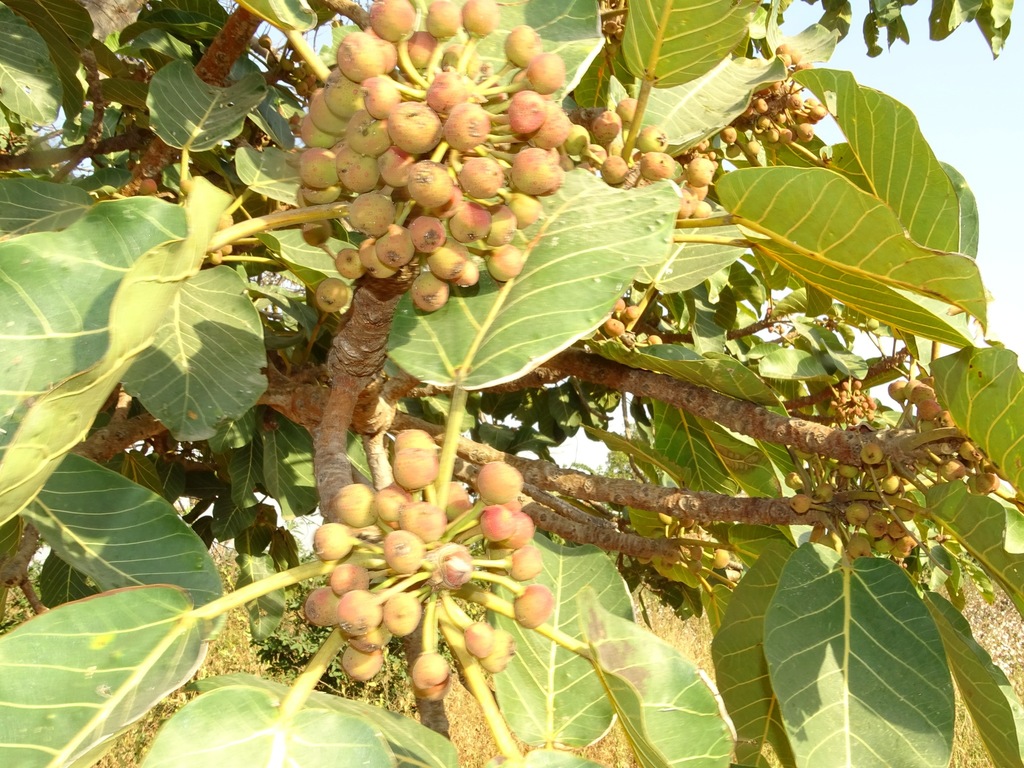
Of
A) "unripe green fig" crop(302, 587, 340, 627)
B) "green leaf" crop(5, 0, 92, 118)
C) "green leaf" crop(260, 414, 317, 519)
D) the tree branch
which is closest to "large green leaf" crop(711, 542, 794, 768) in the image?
"unripe green fig" crop(302, 587, 340, 627)

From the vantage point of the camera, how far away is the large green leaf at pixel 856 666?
88cm

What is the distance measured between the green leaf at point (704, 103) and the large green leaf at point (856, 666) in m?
0.55

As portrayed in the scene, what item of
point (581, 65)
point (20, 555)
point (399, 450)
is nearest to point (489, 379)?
point (399, 450)

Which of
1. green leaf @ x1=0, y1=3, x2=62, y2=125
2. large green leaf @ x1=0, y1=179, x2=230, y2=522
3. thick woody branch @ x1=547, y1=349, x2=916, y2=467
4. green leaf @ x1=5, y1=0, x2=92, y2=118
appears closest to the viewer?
large green leaf @ x1=0, y1=179, x2=230, y2=522

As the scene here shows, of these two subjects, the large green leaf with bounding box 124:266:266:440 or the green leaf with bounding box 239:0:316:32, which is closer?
the green leaf with bounding box 239:0:316:32

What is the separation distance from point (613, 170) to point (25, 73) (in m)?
1.03

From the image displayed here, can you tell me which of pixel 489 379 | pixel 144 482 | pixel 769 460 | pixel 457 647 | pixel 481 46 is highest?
pixel 481 46

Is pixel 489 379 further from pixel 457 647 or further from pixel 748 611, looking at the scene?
pixel 748 611

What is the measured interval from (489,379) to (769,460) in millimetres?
1111

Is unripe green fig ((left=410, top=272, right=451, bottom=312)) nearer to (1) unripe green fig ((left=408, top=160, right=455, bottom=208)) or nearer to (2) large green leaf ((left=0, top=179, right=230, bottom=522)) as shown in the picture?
(1) unripe green fig ((left=408, top=160, right=455, bottom=208))

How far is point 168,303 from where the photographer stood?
0.54 metres

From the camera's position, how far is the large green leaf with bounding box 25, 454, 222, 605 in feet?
2.58

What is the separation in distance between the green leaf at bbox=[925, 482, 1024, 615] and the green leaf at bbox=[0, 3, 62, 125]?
4.77ft

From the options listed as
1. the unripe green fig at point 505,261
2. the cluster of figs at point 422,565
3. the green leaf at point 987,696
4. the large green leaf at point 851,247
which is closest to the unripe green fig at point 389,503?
the cluster of figs at point 422,565
